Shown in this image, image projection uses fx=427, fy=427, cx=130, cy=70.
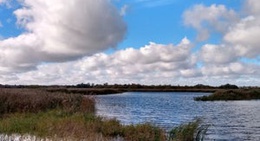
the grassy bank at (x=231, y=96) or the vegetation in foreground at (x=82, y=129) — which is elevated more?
the grassy bank at (x=231, y=96)

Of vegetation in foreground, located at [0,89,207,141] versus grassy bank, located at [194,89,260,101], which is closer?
Result: vegetation in foreground, located at [0,89,207,141]

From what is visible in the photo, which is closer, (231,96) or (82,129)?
(82,129)

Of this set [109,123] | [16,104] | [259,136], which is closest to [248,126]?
[259,136]

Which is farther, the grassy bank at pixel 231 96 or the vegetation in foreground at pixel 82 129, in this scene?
the grassy bank at pixel 231 96

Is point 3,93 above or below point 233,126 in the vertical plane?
above

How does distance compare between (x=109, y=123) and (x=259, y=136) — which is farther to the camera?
(x=259, y=136)

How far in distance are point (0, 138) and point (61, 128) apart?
467cm

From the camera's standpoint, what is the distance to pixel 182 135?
59.0ft

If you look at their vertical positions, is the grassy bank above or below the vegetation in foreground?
above

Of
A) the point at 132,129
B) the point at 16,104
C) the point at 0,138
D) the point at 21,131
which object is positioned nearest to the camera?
the point at 0,138

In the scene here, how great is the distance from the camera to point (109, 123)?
21547 millimetres

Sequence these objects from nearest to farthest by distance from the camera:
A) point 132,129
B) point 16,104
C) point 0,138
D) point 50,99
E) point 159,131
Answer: point 0,138
point 159,131
point 132,129
point 16,104
point 50,99

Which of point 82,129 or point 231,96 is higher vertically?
point 231,96

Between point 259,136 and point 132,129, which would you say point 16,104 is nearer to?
point 132,129
